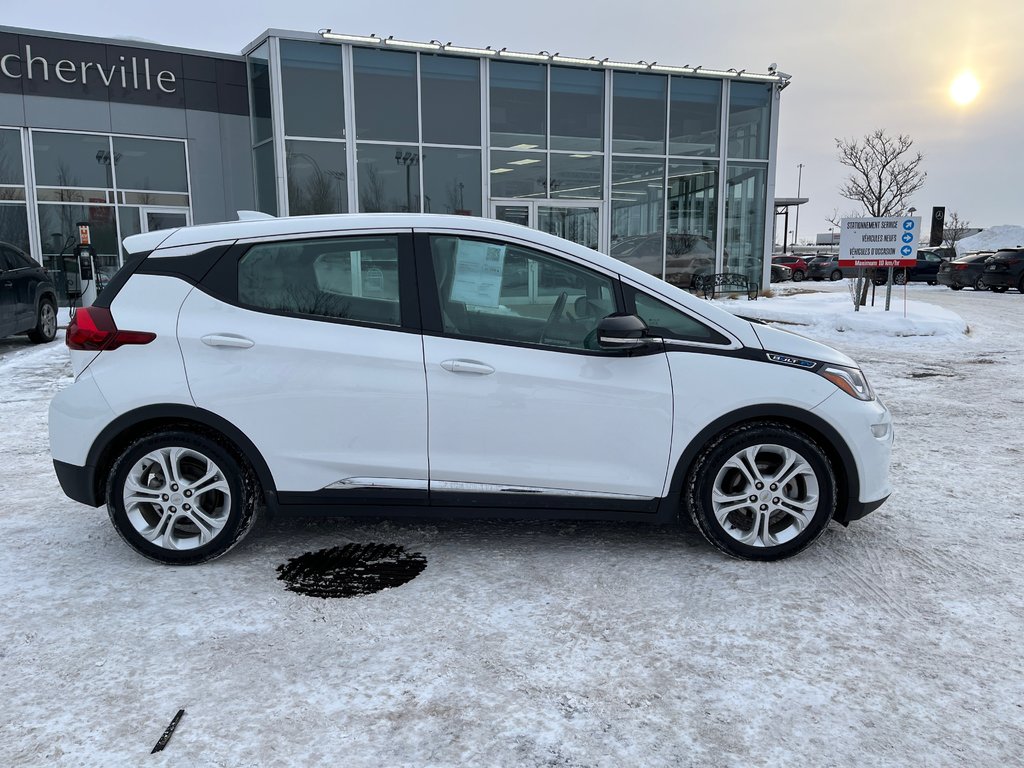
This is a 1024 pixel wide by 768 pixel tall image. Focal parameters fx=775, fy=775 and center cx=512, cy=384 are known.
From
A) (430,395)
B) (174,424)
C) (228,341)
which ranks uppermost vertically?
(228,341)

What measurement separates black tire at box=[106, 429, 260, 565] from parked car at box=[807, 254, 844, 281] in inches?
1598

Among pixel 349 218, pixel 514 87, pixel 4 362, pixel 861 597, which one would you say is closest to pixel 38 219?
pixel 4 362

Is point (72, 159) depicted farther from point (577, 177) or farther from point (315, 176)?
point (577, 177)

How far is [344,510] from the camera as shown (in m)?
3.79

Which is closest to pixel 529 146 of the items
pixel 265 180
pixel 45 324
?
pixel 265 180

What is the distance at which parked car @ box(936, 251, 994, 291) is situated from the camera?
92.9ft

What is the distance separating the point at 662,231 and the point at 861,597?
1795cm

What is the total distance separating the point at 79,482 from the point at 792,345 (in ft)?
11.6

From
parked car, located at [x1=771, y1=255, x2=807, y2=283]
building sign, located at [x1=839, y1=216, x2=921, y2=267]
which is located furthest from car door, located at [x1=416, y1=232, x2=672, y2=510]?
parked car, located at [x1=771, y1=255, x2=807, y2=283]

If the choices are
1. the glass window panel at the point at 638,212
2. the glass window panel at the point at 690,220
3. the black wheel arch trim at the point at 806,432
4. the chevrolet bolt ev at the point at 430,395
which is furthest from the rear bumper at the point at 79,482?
the glass window panel at the point at 690,220

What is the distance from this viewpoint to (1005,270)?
2722 cm

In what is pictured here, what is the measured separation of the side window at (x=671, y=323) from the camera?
3.72 m

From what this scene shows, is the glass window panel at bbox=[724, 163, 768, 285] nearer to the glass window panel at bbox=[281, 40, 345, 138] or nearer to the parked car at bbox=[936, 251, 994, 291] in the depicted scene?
the glass window panel at bbox=[281, 40, 345, 138]

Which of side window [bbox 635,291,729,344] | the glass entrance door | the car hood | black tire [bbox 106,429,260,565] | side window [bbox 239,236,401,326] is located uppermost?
the glass entrance door
